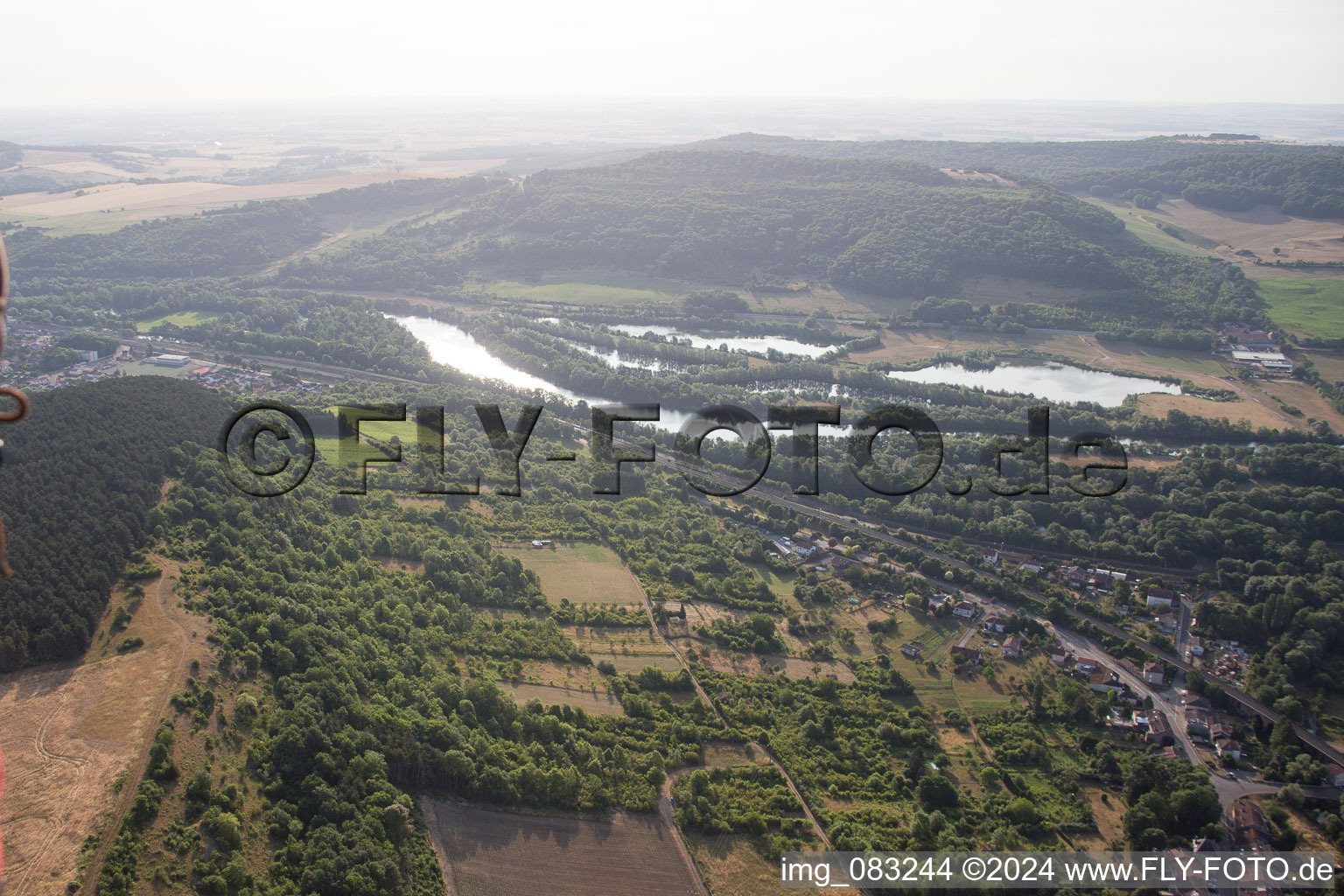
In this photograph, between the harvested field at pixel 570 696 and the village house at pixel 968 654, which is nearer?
the harvested field at pixel 570 696

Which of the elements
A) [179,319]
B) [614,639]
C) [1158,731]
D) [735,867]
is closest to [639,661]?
[614,639]

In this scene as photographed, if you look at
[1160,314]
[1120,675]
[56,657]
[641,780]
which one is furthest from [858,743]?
[1160,314]

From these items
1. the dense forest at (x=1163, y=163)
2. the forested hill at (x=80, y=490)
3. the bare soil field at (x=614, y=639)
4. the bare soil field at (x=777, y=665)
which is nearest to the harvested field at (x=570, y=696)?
the bare soil field at (x=614, y=639)

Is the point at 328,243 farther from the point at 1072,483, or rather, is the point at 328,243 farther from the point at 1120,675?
the point at 1120,675

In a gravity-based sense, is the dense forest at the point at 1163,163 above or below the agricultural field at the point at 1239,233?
above

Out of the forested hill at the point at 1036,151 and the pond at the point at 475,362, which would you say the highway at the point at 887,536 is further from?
the forested hill at the point at 1036,151

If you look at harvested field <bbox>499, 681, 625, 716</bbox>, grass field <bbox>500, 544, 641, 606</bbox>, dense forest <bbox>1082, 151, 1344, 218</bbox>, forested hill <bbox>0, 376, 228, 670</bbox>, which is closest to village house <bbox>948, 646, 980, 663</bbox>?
grass field <bbox>500, 544, 641, 606</bbox>

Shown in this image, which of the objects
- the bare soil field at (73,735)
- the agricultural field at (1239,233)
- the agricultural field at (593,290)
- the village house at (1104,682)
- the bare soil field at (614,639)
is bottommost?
the village house at (1104,682)
